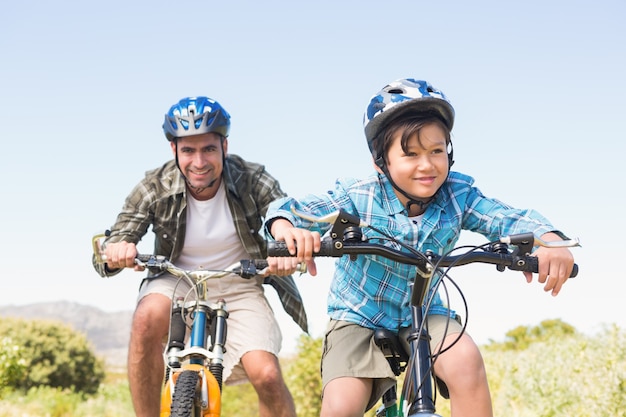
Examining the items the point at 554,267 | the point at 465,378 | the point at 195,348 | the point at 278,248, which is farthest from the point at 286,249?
the point at 195,348

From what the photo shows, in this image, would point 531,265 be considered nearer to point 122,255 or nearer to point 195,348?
point 195,348

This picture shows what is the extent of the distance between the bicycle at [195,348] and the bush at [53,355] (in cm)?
1287

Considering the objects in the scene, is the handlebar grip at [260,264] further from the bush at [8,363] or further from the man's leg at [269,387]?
the bush at [8,363]

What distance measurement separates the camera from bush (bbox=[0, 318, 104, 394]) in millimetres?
15914

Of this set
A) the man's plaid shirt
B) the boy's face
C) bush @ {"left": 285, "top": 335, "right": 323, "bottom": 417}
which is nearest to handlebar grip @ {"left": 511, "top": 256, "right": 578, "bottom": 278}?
the boy's face

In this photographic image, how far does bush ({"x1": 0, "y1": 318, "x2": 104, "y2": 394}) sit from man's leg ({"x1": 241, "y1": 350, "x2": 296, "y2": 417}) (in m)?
12.5

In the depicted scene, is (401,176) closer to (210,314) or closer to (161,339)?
(210,314)

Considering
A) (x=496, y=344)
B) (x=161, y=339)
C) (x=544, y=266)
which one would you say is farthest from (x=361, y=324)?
(x=496, y=344)

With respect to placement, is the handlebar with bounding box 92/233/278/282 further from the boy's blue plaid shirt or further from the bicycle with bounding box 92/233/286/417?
the boy's blue plaid shirt

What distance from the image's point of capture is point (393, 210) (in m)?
3.57

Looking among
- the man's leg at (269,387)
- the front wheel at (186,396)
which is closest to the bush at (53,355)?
the man's leg at (269,387)

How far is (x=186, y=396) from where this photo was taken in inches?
140

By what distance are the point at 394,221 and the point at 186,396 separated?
1391mm

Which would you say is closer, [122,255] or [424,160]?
[424,160]
